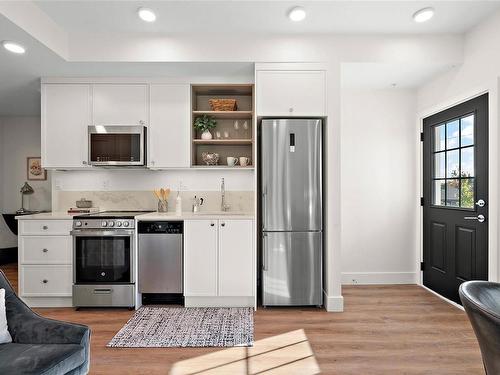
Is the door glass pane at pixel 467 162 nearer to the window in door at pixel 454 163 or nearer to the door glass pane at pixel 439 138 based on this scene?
the window in door at pixel 454 163

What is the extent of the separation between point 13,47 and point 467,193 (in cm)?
440

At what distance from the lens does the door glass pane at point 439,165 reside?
3.62 meters

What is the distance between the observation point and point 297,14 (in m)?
2.81

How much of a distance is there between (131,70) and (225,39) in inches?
40.6

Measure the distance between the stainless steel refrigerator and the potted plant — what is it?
73 centimetres

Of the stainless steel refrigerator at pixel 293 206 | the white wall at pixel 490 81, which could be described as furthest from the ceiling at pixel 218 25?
the stainless steel refrigerator at pixel 293 206

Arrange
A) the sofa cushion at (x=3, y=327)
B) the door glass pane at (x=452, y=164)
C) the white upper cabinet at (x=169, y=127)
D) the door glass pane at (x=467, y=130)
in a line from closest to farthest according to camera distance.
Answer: the sofa cushion at (x=3, y=327) → the door glass pane at (x=467, y=130) → the door glass pane at (x=452, y=164) → the white upper cabinet at (x=169, y=127)

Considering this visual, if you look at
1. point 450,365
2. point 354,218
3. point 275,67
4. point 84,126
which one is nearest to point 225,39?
point 275,67

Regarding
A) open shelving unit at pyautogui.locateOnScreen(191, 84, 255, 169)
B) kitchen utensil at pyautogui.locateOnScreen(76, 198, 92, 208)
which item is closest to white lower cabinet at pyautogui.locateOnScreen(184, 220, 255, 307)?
open shelving unit at pyautogui.locateOnScreen(191, 84, 255, 169)

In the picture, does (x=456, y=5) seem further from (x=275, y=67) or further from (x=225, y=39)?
(x=225, y=39)

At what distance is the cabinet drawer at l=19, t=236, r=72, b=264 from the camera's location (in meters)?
3.30

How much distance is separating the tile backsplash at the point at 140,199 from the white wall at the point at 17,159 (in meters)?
1.85

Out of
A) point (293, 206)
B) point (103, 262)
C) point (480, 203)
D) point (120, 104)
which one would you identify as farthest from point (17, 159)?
point (480, 203)

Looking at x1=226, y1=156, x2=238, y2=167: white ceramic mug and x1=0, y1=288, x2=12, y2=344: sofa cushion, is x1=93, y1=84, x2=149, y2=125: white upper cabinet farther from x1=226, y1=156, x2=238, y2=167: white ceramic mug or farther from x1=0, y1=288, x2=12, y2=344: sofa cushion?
x1=0, y1=288, x2=12, y2=344: sofa cushion
